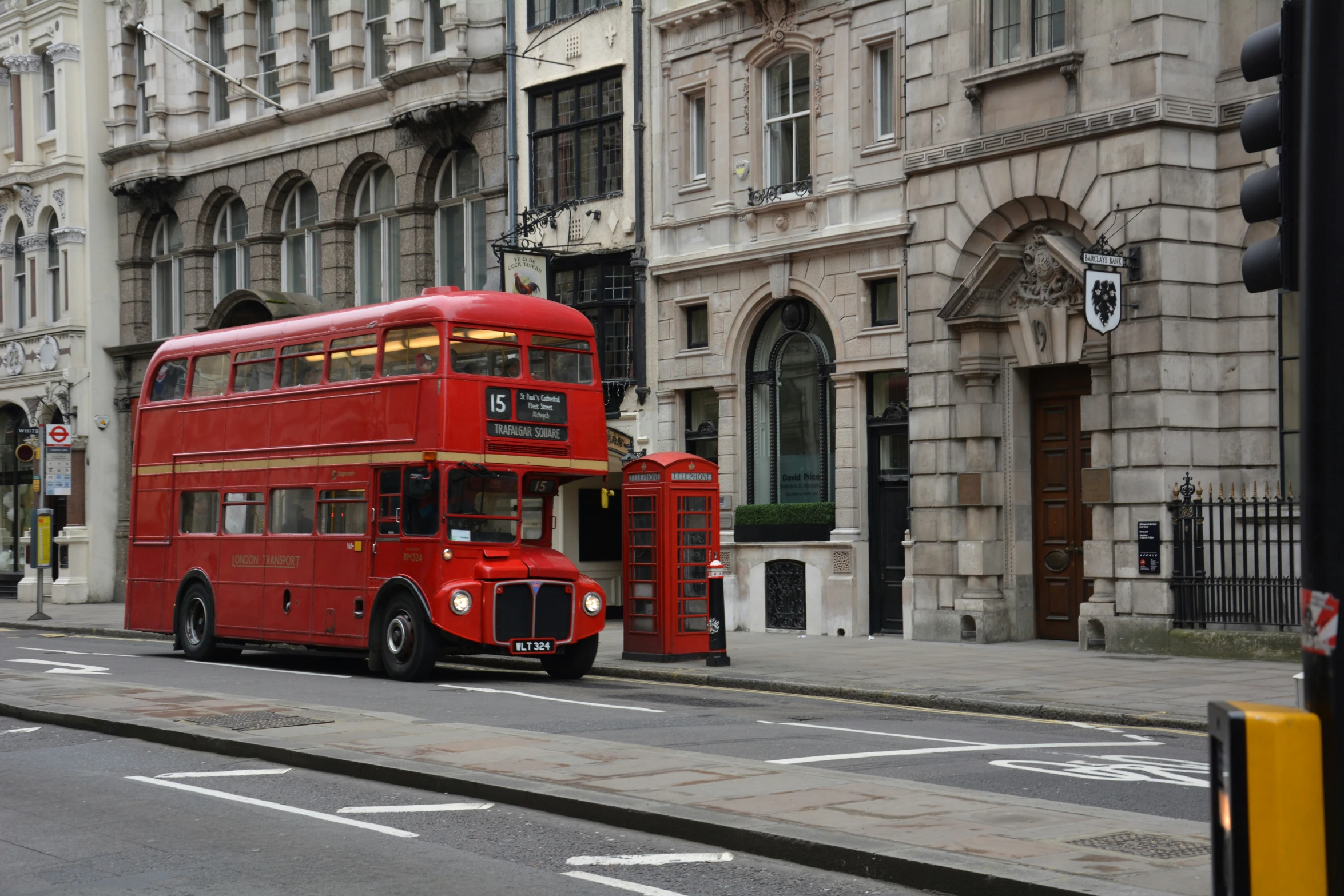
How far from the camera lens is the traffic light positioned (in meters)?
5.28

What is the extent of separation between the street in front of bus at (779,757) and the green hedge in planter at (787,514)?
6.46m

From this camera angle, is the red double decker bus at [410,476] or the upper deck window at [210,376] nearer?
the red double decker bus at [410,476]

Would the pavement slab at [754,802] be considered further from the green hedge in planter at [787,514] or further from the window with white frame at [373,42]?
the window with white frame at [373,42]

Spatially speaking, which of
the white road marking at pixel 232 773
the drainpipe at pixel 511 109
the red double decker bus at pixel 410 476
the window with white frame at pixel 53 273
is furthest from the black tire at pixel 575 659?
the window with white frame at pixel 53 273

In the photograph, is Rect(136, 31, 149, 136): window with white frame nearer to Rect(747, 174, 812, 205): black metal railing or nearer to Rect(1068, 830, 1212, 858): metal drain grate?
Rect(747, 174, 812, 205): black metal railing

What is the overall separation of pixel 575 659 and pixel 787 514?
6896 millimetres

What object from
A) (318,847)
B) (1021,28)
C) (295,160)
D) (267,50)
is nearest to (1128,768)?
(318,847)

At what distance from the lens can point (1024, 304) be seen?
22.2 metres

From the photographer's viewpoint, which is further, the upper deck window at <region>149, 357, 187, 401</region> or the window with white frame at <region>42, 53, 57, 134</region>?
the window with white frame at <region>42, 53, 57, 134</region>

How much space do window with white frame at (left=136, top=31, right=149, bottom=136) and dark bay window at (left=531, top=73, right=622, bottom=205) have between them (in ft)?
46.5

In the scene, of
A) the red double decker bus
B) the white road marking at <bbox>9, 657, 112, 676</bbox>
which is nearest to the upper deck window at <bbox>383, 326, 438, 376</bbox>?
the red double decker bus

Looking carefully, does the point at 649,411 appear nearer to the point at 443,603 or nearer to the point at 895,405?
the point at 895,405

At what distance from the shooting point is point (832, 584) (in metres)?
24.9

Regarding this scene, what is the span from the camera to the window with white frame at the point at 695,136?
27.7 meters
